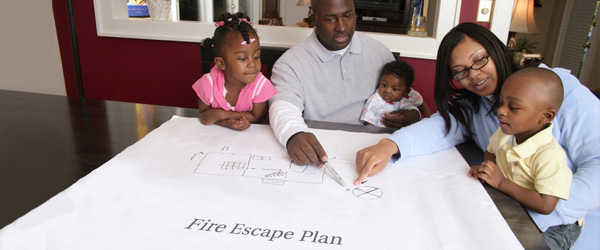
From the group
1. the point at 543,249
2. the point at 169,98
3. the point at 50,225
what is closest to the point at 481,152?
the point at 543,249

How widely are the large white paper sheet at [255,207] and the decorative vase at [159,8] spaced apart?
1.65 metres

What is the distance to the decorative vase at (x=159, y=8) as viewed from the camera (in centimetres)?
233

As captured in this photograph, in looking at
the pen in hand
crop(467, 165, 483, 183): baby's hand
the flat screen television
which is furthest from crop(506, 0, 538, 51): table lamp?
the pen in hand

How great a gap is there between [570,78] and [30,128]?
1402mm

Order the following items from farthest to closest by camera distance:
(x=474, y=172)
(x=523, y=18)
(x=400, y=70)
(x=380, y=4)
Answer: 1. (x=523, y=18)
2. (x=380, y=4)
3. (x=400, y=70)
4. (x=474, y=172)

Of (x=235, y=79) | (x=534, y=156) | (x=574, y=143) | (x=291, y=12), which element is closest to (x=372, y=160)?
(x=534, y=156)

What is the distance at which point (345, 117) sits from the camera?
1.51 m

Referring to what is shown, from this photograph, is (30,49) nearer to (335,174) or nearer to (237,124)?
(237,124)

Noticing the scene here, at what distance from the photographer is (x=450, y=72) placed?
1025 mm

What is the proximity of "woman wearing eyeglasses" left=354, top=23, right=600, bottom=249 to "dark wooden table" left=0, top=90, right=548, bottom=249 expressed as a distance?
7 cm

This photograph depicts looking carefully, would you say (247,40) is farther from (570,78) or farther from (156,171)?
(570,78)

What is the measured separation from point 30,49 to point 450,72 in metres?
3.21

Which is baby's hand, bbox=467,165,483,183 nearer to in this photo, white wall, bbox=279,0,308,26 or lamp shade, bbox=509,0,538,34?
lamp shade, bbox=509,0,538,34

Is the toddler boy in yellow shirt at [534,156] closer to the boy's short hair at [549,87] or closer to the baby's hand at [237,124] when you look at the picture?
the boy's short hair at [549,87]
